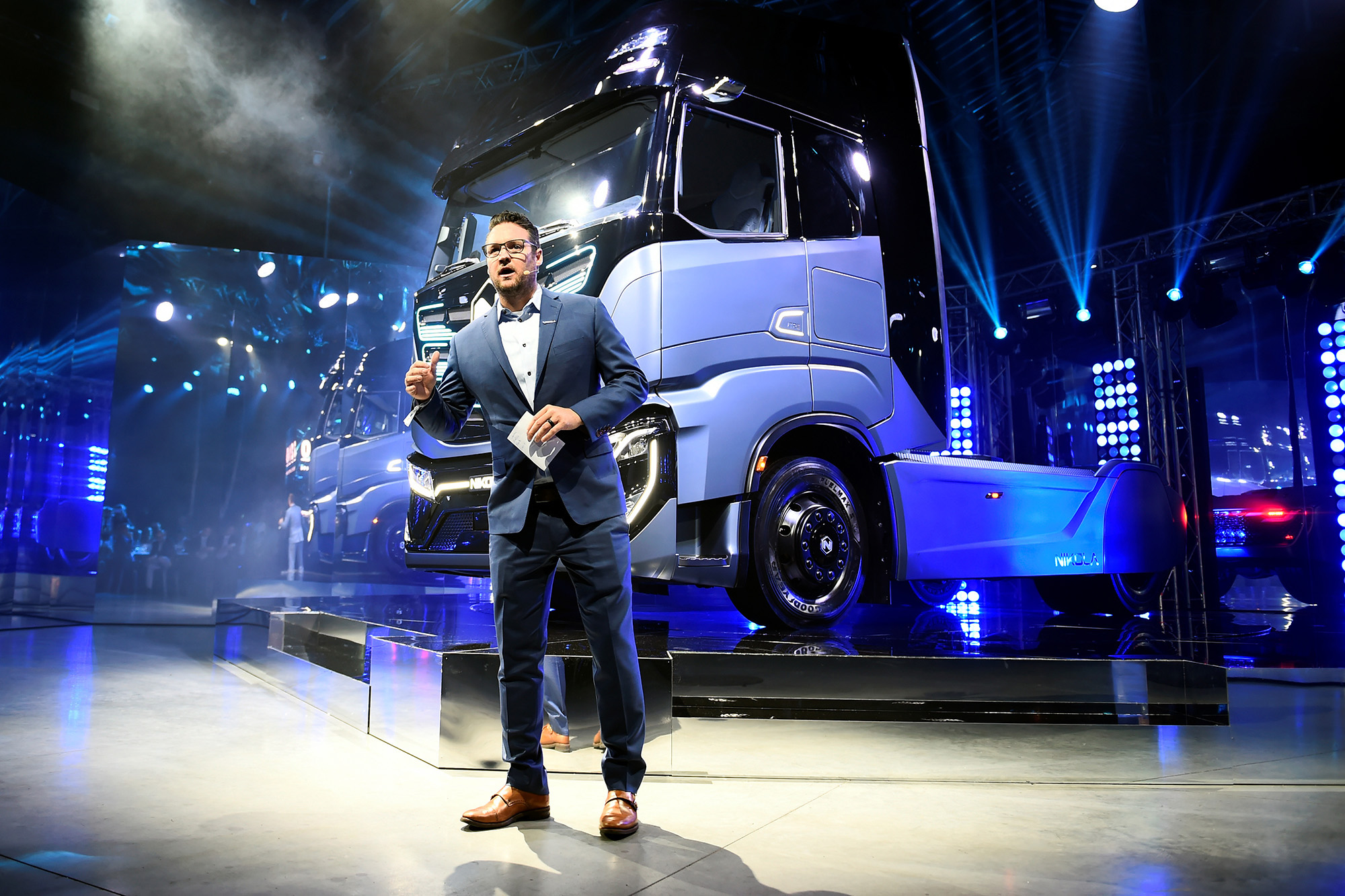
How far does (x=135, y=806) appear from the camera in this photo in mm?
2619

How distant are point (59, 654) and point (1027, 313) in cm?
1118

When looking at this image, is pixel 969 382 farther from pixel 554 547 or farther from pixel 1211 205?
pixel 554 547

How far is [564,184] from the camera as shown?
429 centimetres

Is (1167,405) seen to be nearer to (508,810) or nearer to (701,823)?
(701,823)

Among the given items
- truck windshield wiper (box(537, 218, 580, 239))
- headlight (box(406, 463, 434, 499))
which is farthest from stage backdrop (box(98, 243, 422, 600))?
truck windshield wiper (box(537, 218, 580, 239))

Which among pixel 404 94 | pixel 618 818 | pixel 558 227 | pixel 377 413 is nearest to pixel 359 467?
pixel 377 413

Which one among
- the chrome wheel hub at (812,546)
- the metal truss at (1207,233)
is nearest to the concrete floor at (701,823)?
the chrome wheel hub at (812,546)

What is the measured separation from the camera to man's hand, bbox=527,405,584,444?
2318mm

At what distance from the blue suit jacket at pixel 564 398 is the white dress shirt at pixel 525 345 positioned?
1cm

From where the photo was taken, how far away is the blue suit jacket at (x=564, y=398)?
2.46m

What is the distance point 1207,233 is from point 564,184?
8.88 meters

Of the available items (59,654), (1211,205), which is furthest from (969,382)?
(59,654)

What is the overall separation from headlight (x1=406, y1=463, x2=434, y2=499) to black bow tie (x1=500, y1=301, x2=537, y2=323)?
1985 millimetres

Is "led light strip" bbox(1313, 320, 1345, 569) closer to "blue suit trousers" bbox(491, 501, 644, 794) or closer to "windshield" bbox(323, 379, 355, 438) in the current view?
"blue suit trousers" bbox(491, 501, 644, 794)
